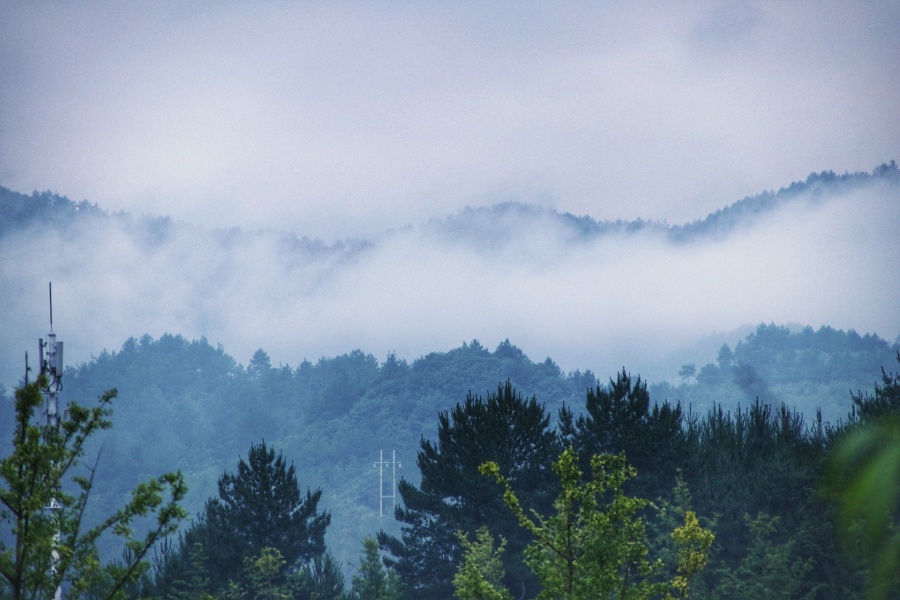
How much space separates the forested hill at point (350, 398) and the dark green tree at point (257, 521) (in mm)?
60412

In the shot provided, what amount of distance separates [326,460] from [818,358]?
95.3 metres

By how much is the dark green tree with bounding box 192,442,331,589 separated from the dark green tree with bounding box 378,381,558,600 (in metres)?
5.43

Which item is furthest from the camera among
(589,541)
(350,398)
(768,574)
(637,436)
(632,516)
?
(350,398)

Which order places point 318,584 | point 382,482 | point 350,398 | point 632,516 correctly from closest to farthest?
point 632,516
point 318,584
point 382,482
point 350,398

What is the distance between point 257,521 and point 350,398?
11260 cm

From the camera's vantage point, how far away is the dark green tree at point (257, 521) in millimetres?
57250

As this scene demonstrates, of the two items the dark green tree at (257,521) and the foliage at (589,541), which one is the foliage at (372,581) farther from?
the foliage at (589,541)

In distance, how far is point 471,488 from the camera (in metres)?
56.7

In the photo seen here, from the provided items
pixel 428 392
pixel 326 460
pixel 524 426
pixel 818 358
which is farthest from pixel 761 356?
pixel 524 426

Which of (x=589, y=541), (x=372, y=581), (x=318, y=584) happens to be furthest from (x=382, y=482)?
(x=589, y=541)

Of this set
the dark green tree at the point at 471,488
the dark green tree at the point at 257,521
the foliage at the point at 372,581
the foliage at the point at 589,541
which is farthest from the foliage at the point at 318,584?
the foliage at the point at 589,541

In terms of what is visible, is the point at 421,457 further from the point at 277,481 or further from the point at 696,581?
the point at 696,581

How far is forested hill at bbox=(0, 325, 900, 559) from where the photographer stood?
14938cm

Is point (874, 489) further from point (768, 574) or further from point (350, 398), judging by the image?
point (350, 398)
